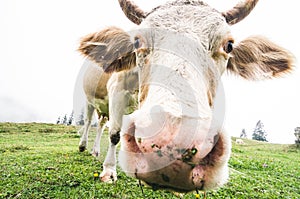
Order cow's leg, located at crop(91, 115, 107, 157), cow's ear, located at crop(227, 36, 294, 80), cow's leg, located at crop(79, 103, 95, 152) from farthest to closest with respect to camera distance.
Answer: cow's leg, located at crop(79, 103, 95, 152)
cow's leg, located at crop(91, 115, 107, 157)
cow's ear, located at crop(227, 36, 294, 80)

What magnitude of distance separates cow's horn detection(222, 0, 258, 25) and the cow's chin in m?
2.11

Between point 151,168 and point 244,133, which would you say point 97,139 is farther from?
point 244,133

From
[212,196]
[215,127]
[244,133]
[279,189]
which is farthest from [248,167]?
[244,133]

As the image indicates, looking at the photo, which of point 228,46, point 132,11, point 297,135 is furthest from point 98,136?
point 297,135

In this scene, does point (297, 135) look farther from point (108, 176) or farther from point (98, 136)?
point (108, 176)

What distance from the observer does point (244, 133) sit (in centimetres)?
7206

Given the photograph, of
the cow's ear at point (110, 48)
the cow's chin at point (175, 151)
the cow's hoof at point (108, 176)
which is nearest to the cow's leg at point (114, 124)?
the cow's hoof at point (108, 176)

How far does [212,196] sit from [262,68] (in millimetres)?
2400

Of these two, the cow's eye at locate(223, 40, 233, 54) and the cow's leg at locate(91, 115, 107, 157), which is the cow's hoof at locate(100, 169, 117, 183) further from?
the cow's eye at locate(223, 40, 233, 54)

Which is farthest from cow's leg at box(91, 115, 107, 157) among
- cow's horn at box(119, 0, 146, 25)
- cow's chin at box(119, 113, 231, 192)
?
cow's chin at box(119, 113, 231, 192)

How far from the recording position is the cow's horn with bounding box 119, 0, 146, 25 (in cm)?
411

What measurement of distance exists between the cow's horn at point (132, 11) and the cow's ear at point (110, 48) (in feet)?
0.83

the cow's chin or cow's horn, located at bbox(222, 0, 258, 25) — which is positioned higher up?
cow's horn, located at bbox(222, 0, 258, 25)

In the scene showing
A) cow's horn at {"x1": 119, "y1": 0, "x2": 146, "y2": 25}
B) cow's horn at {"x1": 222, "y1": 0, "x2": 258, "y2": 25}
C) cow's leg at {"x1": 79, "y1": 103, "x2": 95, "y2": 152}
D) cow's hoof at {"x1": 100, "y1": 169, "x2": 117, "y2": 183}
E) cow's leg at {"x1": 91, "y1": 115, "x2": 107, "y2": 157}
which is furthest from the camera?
cow's leg at {"x1": 79, "y1": 103, "x2": 95, "y2": 152}
